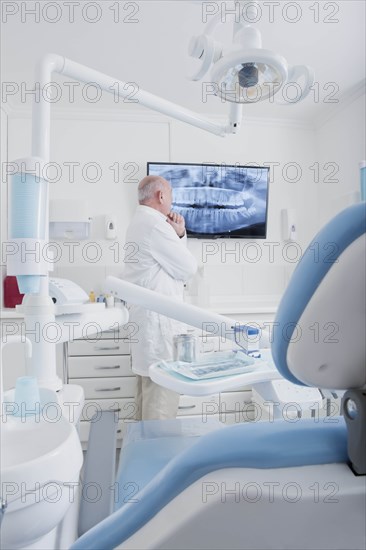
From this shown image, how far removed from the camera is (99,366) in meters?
2.86

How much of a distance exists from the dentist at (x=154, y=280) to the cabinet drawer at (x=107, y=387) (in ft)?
1.45

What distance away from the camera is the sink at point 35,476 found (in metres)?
0.77

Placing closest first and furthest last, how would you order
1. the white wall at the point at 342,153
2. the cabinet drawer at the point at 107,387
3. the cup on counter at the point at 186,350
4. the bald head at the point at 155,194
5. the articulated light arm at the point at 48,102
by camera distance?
1. the articulated light arm at the point at 48,102
2. the cup on counter at the point at 186,350
3. the bald head at the point at 155,194
4. the cabinet drawer at the point at 107,387
5. the white wall at the point at 342,153

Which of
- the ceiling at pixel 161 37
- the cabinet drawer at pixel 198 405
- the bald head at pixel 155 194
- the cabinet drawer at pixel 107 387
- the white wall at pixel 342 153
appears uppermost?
the ceiling at pixel 161 37

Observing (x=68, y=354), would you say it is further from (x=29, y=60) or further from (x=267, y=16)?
(x=267, y=16)

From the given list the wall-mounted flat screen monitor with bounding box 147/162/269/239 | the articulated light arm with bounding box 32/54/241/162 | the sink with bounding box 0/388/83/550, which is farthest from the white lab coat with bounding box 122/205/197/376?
the sink with bounding box 0/388/83/550

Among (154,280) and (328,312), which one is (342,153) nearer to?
(154,280)

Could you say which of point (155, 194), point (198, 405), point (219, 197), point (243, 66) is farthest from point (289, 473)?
point (219, 197)

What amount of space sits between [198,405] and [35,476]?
2171 mm

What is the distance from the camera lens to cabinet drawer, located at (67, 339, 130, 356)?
286 centimetres

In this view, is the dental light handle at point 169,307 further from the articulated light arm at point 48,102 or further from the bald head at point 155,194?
the bald head at point 155,194

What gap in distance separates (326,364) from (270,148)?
12.0 ft

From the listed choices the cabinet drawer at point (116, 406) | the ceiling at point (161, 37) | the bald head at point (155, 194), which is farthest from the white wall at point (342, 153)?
the cabinet drawer at point (116, 406)

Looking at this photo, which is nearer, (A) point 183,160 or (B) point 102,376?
(B) point 102,376
